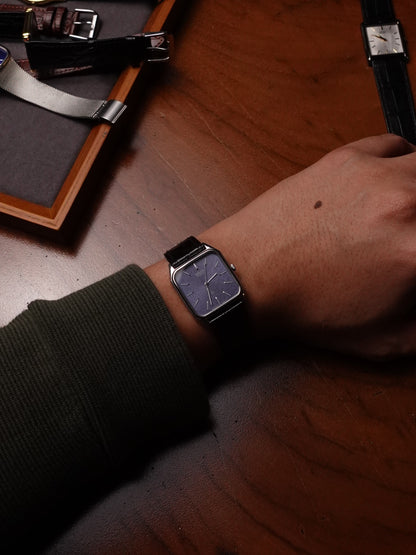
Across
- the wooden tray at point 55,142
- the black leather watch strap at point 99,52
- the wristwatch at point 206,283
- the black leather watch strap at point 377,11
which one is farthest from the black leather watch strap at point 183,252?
the black leather watch strap at point 377,11

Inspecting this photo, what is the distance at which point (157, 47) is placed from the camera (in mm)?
715

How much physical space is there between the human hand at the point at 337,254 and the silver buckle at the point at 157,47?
250 millimetres

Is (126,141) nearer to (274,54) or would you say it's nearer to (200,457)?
(274,54)

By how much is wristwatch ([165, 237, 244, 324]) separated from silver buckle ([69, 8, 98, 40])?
369mm

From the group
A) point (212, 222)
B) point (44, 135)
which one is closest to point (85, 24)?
point (44, 135)

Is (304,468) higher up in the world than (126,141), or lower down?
lower down

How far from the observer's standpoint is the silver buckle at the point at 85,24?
0.76 metres

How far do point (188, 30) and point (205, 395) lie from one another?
0.53 meters

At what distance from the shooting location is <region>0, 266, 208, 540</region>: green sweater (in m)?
0.50

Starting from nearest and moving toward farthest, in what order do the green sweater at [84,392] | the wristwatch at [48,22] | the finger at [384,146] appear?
the green sweater at [84,392], the finger at [384,146], the wristwatch at [48,22]

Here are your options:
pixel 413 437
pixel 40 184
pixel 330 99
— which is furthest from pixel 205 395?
pixel 330 99

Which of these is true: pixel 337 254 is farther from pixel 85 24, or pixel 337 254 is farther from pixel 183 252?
pixel 85 24

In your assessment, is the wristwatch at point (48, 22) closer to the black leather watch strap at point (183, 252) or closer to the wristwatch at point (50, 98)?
the wristwatch at point (50, 98)

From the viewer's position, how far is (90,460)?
20.3 inches
